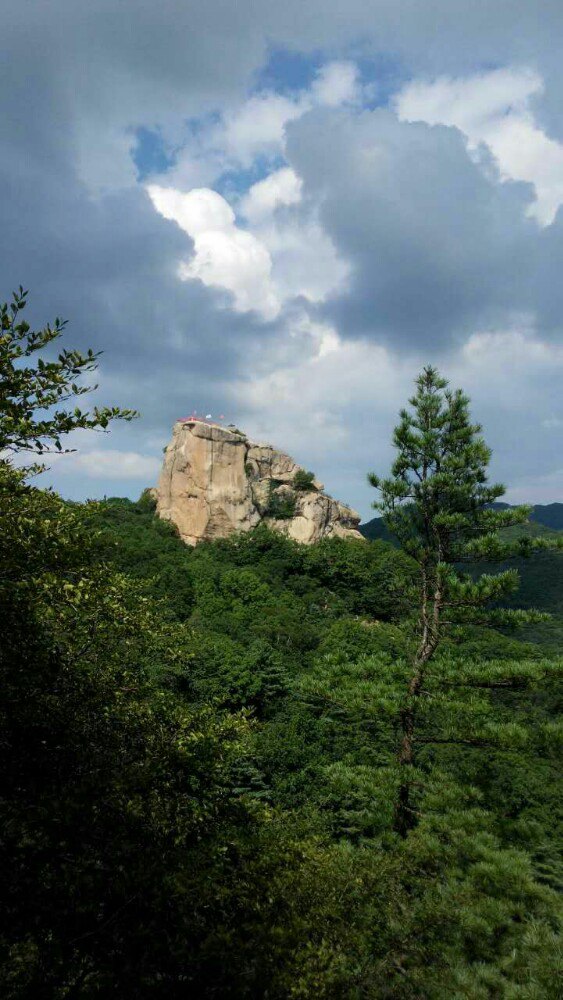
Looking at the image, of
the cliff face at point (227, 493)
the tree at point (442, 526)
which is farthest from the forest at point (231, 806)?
the cliff face at point (227, 493)

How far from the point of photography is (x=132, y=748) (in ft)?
18.4

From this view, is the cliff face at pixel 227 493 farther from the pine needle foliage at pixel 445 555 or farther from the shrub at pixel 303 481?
the pine needle foliage at pixel 445 555

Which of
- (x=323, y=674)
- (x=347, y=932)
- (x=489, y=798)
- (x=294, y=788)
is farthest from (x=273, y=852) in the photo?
(x=294, y=788)

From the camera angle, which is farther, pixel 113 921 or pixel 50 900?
pixel 113 921

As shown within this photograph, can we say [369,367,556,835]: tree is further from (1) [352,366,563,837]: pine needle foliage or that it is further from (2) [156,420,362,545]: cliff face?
(2) [156,420,362,545]: cliff face

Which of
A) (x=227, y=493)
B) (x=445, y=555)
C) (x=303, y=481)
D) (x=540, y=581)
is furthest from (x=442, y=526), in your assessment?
(x=540, y=581)

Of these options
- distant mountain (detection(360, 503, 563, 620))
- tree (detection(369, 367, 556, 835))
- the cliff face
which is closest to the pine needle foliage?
tree (detection(369, 367, 556, 835))

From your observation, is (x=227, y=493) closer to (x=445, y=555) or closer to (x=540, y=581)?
(x=445, y=555)

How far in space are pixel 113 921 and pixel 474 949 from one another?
190 inches

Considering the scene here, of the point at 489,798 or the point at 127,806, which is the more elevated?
the point at 127,806

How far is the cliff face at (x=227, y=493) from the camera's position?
51.7 m

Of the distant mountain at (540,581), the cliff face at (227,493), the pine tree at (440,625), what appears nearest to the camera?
the pine tree at (440,625)

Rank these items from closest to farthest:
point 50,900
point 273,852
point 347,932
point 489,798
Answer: point 50,900 → point 347,932 → point 273,852 → point 489,798

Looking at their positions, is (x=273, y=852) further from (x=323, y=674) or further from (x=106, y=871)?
(x=323, y=674)
